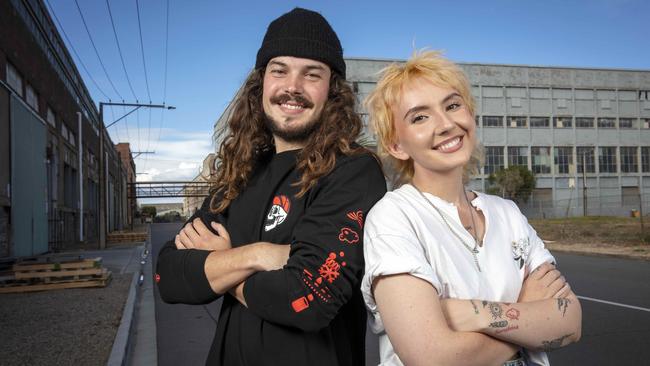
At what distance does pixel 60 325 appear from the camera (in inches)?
308

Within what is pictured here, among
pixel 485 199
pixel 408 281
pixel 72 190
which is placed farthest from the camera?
pixel 72 190

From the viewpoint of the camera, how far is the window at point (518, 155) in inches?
2403

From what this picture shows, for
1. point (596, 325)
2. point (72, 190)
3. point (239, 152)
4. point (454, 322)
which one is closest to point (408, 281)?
point (454, 322)

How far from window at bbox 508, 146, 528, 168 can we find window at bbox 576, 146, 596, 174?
643 cm

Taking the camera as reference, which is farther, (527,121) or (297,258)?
(527,121)

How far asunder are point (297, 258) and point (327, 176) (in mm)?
368

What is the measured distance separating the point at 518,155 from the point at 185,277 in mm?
63358

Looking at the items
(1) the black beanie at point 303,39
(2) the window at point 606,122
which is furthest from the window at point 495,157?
(1) the black beanie at point 303,39

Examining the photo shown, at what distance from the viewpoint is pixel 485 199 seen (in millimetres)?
2125

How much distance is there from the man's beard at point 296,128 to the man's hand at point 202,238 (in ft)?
1.59

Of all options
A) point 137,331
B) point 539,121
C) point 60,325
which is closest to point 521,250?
point 137,331

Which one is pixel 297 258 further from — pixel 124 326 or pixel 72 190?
pixel 72 190

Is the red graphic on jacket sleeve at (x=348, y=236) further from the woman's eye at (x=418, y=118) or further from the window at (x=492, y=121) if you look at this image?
the window at (x=492, y=121)

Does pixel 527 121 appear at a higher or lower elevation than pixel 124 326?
higher
